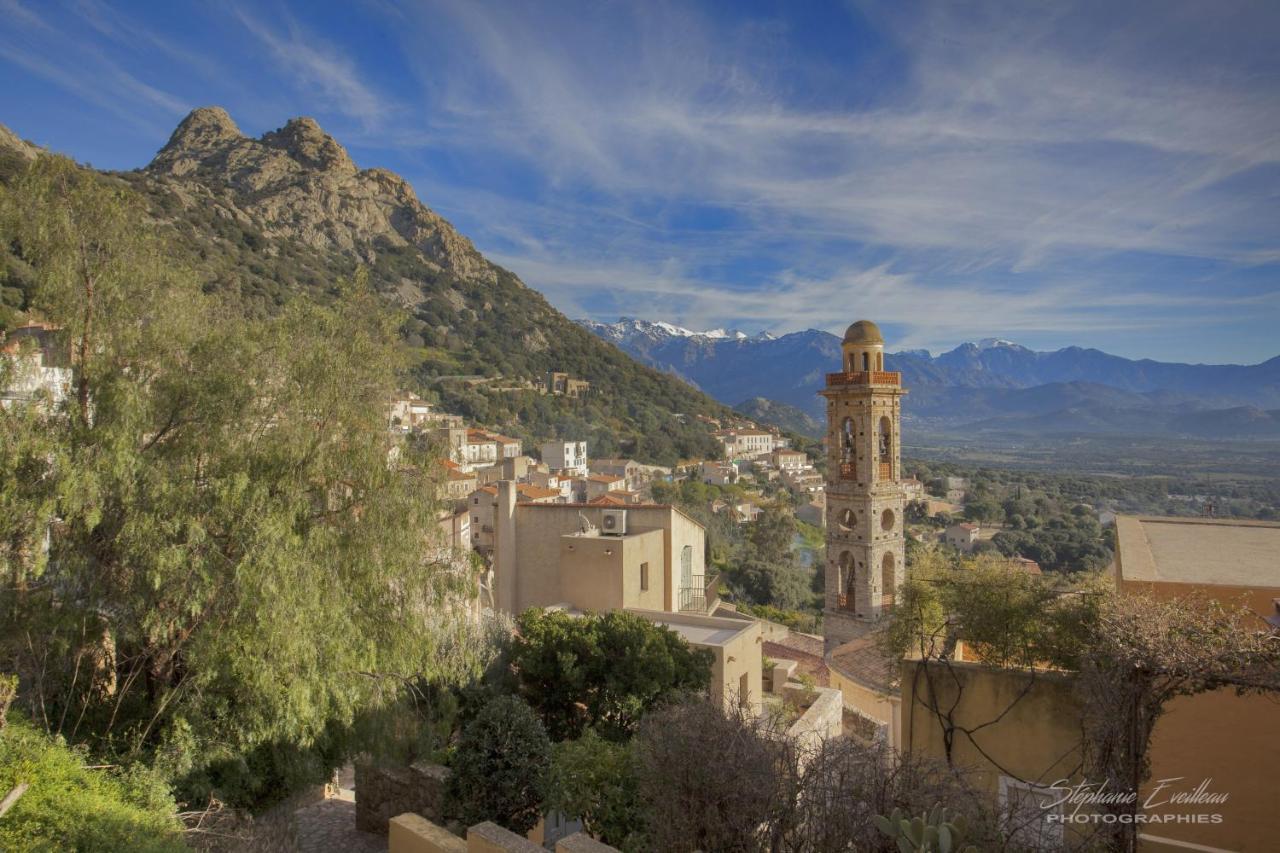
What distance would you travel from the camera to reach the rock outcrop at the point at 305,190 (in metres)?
98.8

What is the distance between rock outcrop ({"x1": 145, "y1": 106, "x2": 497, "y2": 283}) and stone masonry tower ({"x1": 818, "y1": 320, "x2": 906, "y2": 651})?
88399 mm

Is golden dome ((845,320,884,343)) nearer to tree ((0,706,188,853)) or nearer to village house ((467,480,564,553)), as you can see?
village house ((467,480,564,553))

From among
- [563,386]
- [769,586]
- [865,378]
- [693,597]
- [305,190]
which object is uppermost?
[305,190]

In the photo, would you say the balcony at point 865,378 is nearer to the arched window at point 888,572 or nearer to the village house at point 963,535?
the arched window at point 888,572

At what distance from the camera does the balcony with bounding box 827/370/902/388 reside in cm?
2162

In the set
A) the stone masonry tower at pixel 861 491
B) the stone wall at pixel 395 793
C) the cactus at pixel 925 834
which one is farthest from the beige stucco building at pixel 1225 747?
the stone masonry tower at pixel 861 491

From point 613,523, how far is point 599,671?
5900 millimetres

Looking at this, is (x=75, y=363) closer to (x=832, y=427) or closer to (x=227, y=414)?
(x=227, y=414)

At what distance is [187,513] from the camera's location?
740 cm

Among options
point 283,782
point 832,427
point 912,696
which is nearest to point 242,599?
point 283,782

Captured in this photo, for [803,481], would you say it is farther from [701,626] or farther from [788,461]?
[701,626]

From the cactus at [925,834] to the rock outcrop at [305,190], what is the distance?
99956 millimetres

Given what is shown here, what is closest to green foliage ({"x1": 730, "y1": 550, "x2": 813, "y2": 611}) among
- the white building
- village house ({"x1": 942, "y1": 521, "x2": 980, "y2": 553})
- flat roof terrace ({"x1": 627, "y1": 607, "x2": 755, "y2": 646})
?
flat roof terrace ({"x1": 627, "y1": 607, "x2": 755, "y2": 646})

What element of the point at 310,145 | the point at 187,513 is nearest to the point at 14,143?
the point at 310,145
